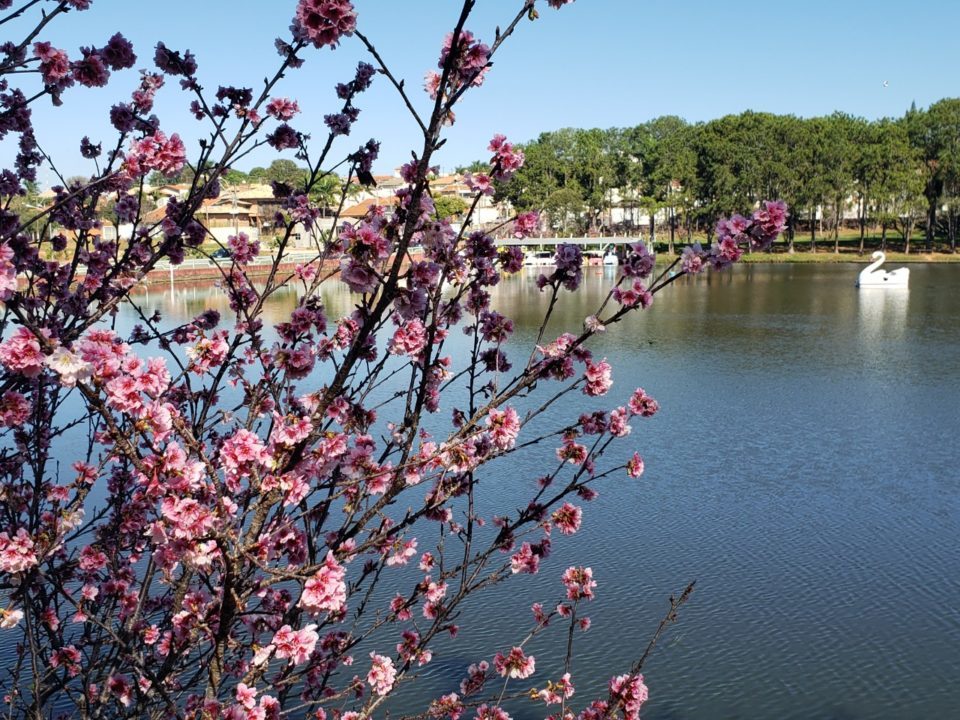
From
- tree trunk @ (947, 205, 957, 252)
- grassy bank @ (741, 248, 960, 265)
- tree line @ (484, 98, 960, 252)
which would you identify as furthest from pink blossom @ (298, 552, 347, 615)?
tree trunk @ (947, 205, 957, 252)

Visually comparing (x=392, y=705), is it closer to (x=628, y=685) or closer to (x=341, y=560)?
(x=628, y=685)

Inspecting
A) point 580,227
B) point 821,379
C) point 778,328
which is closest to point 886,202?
point 580,227

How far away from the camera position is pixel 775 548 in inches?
339

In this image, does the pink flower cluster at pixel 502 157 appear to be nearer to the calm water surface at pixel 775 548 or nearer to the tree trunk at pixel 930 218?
the calm water surface at pixel 775 548

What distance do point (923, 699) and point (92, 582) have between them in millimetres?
5169

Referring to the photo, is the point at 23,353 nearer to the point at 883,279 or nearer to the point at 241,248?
the point at 241,248

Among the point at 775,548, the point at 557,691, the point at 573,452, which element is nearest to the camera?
the point at 573,452

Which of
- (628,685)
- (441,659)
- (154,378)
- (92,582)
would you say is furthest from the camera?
(441,659)

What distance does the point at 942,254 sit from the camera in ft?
180

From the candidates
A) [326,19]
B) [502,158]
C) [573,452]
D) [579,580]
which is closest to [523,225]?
[502,158]

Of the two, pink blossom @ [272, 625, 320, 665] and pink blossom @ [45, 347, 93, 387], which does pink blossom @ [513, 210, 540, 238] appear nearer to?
pink blossom @ [272, 625, 320, 665]

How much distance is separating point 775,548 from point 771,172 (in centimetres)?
5064

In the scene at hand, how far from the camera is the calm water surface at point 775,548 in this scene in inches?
252

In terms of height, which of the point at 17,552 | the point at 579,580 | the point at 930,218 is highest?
the point at 17,552
